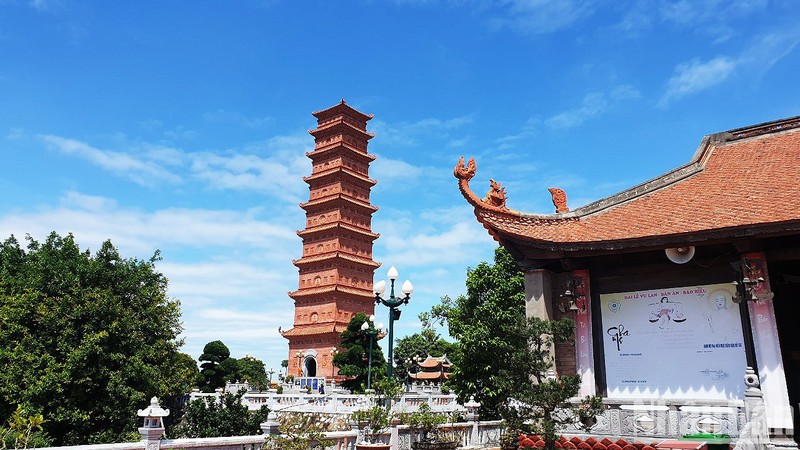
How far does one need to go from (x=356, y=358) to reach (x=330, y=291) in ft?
33.3

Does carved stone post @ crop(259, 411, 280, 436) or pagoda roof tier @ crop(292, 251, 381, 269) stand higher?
pagoda roof tier @ crop(292, 251, 381, 269)

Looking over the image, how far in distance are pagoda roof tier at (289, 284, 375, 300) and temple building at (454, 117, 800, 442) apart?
113 feet

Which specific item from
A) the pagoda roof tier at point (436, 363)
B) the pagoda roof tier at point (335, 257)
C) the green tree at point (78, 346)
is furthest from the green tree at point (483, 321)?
the pagoda roof tier at point (436, 363)

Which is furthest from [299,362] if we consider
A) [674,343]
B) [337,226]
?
[674,343]

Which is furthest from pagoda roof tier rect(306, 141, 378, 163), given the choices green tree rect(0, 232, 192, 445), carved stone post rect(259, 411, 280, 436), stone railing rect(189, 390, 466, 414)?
carved stone post rect(259, 411, 280, 436)

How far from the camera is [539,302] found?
38.4ft

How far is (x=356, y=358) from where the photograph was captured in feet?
120

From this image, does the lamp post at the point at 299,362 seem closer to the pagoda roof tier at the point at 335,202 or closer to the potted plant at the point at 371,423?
the pagoda roof tier at the point at 335,202

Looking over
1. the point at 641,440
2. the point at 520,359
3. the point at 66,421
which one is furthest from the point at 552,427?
the point at 66,421

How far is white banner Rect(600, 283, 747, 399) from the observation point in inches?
399

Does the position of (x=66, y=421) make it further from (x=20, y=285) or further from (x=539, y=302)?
(x=539, y=302)

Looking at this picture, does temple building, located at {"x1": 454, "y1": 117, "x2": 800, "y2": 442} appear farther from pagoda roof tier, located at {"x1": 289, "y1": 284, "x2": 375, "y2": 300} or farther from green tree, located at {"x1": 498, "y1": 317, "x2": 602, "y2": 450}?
pagoda roof tier, located at {"x1": 289, "y1": 284, "x2": 375, "y2": 300}

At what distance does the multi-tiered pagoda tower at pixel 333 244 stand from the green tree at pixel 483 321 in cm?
2190

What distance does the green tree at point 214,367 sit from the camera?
37.3 meters
